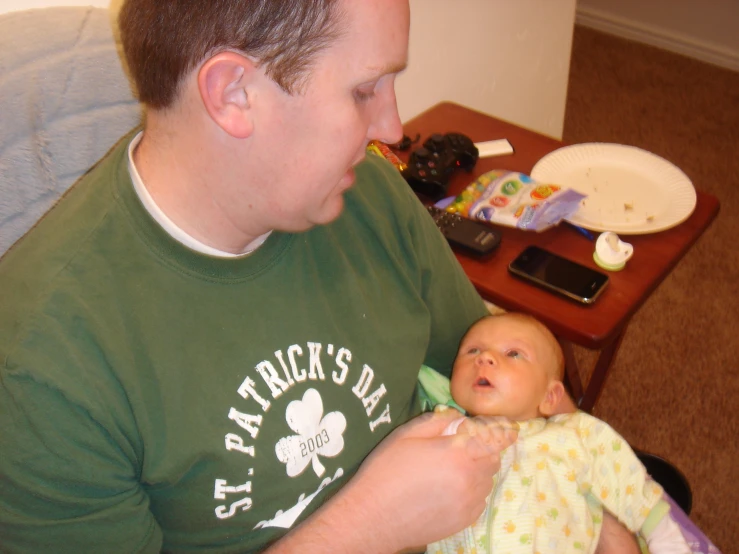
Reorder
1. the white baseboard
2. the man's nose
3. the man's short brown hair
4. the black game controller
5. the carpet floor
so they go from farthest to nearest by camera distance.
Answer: the white baseboard, the carpet floor, the black game controller, the man's nose, the man's short brown hair

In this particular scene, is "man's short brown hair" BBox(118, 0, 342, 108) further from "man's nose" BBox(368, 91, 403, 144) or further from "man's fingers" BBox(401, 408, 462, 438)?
"man's fingers" BBox(401, 408, 462, 438)

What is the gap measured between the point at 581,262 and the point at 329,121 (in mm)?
640

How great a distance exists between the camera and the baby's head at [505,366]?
3.48 ft

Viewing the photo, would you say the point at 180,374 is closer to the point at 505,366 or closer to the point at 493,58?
the point at 505,366

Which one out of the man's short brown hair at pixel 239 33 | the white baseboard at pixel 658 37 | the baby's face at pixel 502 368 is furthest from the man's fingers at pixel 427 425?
the white baseboard at pixel 658 37

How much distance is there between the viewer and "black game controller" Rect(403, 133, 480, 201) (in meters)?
1.32

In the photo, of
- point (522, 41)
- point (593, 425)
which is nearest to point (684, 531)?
point (593, 425)

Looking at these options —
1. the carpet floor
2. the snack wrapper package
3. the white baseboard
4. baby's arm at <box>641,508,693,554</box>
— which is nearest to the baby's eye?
the snack wrapper package

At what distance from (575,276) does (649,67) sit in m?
2.85

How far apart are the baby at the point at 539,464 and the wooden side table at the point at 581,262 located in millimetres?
41

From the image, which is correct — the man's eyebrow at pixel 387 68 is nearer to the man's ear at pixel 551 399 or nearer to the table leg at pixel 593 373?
the man's ear at pixel 551 399

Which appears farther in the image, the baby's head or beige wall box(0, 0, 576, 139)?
beige wall box(0, 0, 576, 139)

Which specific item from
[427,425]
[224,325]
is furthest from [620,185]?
[224,325]

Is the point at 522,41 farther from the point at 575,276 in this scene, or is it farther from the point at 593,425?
the point at 593,425
